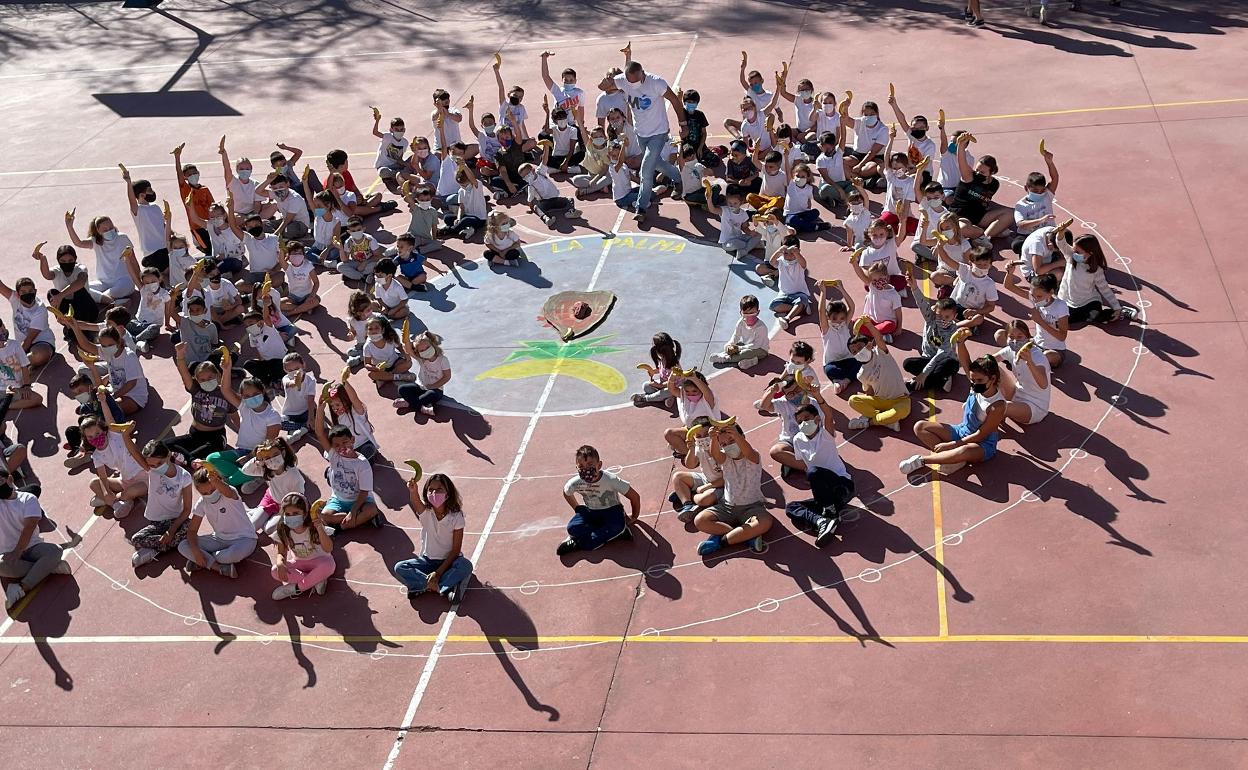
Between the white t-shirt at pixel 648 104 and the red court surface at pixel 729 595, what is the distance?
1396mm

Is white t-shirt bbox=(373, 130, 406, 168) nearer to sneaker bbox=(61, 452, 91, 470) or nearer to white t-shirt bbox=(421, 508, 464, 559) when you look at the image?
sneaker bbox=(61, 452, 91, 470)

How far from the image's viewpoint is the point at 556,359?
15531 mm

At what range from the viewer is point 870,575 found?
11234 millimetres

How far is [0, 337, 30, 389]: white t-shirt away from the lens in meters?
16.0

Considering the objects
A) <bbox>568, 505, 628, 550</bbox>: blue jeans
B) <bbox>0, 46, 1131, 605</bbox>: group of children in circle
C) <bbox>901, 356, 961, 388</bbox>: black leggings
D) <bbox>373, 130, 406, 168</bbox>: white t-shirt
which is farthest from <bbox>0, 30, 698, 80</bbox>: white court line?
<bbox>568, 505, 628, 550</bbox>: blue jeans

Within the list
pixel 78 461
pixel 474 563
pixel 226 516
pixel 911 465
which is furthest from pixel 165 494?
pixel 911 465

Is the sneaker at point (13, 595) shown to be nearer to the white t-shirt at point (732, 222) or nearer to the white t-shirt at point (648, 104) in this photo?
the white t-shirt at point (732, 222)

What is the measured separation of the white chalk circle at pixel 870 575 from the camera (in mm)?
11172

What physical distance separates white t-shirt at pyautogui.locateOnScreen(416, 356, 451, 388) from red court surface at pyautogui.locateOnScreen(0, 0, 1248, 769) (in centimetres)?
61

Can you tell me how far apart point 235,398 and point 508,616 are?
16.1ft

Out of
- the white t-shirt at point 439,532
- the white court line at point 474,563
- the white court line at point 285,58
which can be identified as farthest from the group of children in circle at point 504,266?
the white court line at point 285,58

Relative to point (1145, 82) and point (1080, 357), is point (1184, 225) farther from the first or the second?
point (1145, 82)

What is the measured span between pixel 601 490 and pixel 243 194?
10.6 m

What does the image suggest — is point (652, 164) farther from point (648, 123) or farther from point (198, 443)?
point (198, 443)
